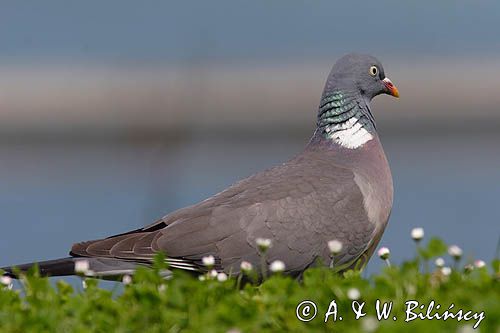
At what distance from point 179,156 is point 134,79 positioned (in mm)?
601

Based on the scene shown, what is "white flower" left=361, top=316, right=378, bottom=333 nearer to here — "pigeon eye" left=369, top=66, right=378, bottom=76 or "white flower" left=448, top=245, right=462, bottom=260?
"white flower" left=448, top=245, right=462, bottom=260

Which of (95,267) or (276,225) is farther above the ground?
(276,225)

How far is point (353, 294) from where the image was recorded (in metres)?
4.02

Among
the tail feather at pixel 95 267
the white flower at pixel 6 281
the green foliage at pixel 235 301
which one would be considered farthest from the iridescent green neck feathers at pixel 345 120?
the white flower at pixel 6 281

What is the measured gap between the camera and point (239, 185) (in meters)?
5.97

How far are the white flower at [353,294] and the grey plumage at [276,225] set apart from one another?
1.44m

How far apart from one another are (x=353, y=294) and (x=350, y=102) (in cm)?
254

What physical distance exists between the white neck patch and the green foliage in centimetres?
193

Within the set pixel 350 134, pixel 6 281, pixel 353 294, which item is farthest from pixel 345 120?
pixel 353 294

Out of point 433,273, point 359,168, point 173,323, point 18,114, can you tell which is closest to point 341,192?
point 359,168

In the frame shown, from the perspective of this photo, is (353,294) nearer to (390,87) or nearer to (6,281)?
(6,281)

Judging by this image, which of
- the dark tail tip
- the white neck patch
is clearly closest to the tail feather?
the dark tail tip

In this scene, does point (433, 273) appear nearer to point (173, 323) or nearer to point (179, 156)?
point (173, 323)

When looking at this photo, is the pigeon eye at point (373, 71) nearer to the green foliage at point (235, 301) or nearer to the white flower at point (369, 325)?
the green foliage at point (235, 301)
